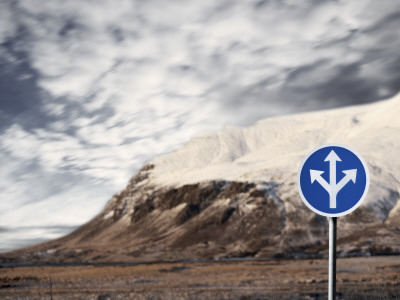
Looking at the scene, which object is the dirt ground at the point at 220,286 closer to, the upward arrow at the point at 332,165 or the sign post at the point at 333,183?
the sign post at the point at 333,183

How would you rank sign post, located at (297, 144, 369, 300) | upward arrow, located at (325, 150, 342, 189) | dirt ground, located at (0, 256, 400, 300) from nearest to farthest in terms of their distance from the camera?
sign post, located at (297, 144, 369, 300), upward arrow, located at (325, 150, 342, 189), dirt ground, located at (0, 256, 400, 300)

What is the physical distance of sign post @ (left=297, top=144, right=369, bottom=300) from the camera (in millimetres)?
6070

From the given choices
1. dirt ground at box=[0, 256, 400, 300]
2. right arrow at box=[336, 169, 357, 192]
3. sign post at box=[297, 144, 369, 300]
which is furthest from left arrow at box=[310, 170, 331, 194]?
dirt ground at box=[0, 256, 400, 300]

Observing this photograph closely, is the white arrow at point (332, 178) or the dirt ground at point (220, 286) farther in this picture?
the dirt ground at point (220, 286)

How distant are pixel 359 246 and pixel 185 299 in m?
165

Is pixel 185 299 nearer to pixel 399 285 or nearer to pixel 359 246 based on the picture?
pixel 399 285

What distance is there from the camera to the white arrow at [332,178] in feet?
20.1

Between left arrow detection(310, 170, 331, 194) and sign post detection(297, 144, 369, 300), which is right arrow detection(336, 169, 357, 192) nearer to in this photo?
sign post detection(297, 144, 369, 300)

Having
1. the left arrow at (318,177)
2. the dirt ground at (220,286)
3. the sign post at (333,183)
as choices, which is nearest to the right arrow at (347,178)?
the sign post at (333,183)

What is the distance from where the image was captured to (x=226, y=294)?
42.4 meters

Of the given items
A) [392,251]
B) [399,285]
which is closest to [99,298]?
[399,285]

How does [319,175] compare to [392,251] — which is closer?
[319,175]

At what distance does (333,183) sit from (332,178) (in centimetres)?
7

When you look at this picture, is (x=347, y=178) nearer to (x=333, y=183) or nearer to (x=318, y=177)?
(x=333, y=183)
